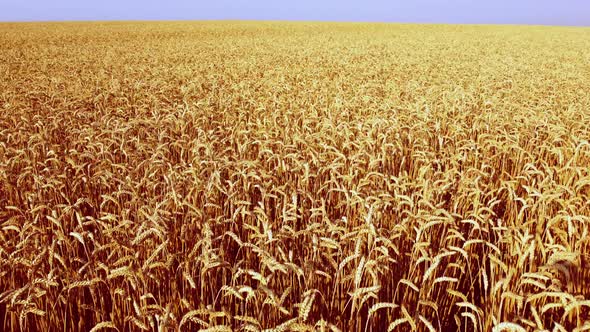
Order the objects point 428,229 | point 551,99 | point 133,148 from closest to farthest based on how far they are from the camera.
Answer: point 428,229 → point 133,148 → point 551,99

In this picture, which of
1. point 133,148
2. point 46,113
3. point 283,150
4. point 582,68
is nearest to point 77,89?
point 46,113

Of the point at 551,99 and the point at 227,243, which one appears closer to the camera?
the point at 227,243

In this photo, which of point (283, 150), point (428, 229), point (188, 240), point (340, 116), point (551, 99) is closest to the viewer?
point (188, 240)

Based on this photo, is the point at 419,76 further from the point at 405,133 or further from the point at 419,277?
the point at 419,277

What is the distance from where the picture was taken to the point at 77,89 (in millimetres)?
9031

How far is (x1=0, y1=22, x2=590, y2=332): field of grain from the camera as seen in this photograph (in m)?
2.21

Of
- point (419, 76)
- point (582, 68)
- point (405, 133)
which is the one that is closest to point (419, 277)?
point (405, 133)

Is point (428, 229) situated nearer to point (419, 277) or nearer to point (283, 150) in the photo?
point (419, 277)

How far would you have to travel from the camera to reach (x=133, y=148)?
16.9 ft

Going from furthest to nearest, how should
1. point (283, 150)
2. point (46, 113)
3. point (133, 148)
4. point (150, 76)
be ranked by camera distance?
1. point (150, 76)
2. point (46, 113)
3. point (133, 148)
4. point (283, 150)

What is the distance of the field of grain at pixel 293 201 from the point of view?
221 centimetres

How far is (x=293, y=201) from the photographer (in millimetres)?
2945

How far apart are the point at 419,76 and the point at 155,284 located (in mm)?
10663

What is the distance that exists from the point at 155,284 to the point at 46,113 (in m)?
5.53
